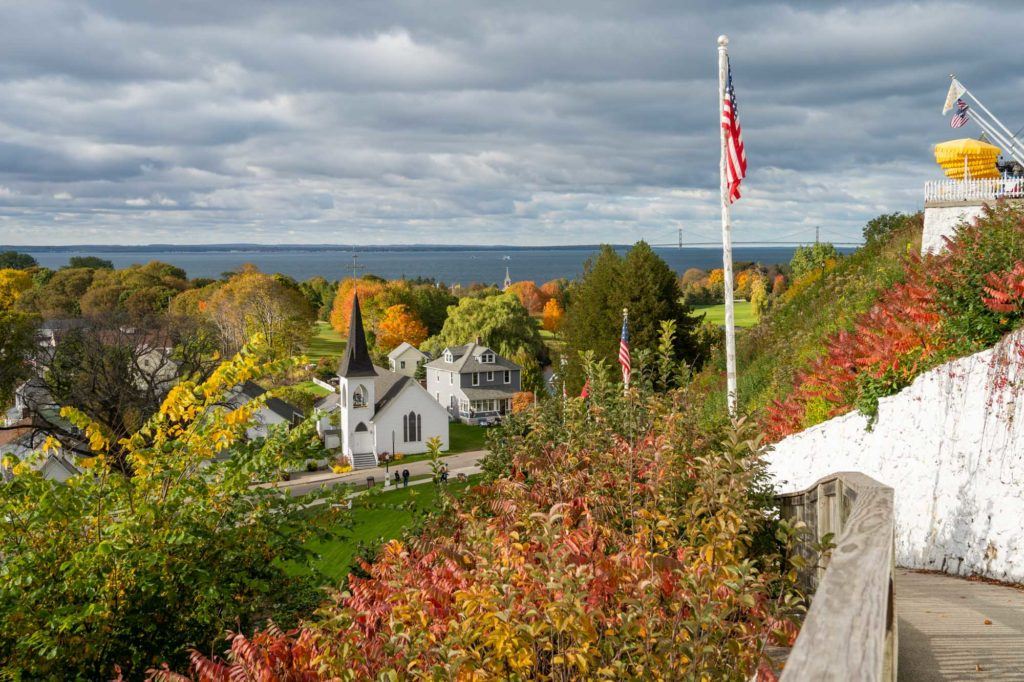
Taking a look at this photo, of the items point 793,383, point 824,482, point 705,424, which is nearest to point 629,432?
point 705,424

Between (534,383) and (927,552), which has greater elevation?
(927,552)

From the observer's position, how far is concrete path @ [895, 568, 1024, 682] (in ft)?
15.1

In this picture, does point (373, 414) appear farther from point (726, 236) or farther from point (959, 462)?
point (959, 462)

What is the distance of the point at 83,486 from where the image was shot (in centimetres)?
778

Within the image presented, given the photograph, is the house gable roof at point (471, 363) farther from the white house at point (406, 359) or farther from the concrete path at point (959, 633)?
the concrete path at point (959, 633)

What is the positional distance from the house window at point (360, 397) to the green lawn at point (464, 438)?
6.86 m

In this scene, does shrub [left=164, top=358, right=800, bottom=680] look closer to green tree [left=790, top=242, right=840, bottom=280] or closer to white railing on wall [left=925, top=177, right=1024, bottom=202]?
white railing on wall [left=925, top=177, right=1024, bottom=202]

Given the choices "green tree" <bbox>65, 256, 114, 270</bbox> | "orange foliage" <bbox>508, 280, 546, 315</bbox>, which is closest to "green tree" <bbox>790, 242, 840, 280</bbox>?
"orange foliage" <bbox>508, 280, 546, 315</bbox>

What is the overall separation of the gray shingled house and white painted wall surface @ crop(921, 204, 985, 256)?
158 feet

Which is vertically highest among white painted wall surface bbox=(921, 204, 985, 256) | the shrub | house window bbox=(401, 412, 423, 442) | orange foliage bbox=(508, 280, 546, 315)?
white painted wall surface bbox=(921, 204, 985, 256)

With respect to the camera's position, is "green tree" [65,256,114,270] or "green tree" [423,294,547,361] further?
"green tree" [65,256,114,270]

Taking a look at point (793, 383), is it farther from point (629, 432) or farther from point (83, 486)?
point (83, 486)

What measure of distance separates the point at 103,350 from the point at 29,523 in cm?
3796

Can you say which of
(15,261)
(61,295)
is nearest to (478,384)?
(61,295)
